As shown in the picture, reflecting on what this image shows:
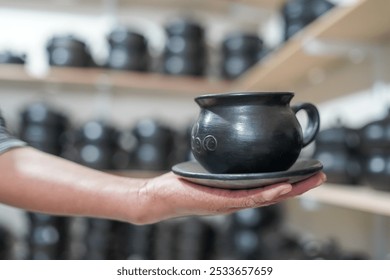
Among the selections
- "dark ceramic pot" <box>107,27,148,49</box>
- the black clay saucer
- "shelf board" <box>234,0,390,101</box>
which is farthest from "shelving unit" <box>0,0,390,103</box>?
the black clay saucer

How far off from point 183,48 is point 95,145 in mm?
568

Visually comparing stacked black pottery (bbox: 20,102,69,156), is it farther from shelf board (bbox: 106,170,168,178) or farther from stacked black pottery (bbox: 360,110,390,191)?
stacked black pottery (bbox: 360,110,390,191)

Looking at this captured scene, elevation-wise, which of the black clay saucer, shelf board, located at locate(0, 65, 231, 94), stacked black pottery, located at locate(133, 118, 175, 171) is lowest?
stacked black pottery, located at locate(133, 118, 175, 171)

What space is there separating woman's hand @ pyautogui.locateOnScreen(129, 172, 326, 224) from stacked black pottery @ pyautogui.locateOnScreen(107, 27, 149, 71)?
1.27 metres

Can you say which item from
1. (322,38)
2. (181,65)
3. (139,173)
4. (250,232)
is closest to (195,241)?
(250,232)

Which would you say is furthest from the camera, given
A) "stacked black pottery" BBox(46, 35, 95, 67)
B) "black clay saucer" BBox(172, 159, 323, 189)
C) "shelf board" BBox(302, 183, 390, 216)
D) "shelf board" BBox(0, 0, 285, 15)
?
"shelf board" BBox(0, 0, 285, 15)

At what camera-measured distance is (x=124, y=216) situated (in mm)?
655

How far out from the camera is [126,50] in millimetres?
1807

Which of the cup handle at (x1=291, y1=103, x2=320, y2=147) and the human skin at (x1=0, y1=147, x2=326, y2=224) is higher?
the cup handle at (x1=291, y1=103, x2=320, y2=147)

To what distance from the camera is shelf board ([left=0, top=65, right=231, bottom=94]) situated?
1780 millimetres

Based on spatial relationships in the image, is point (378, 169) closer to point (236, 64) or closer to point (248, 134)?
point (248, 134)

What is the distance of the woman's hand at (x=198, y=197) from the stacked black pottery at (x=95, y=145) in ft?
3.63

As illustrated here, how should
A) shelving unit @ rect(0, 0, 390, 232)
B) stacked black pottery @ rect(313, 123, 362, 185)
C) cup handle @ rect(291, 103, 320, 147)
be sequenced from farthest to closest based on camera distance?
stacked black pottery @ rect(313, 123, 362, 185) < shelving unit @ rect(0, 0, 390, 232) < cup handle @ rect(291, 103, 320, 147)

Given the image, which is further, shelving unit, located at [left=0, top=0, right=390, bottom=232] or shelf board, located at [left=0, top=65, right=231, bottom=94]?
shelf board, located at [left=0, top=65, right=231, bottom=94]
